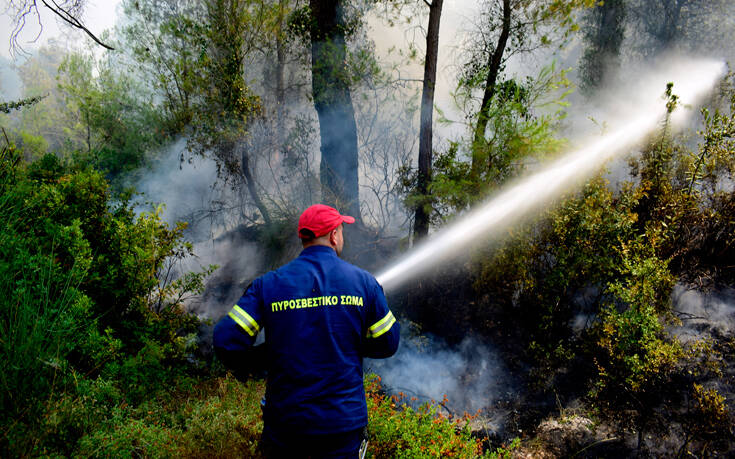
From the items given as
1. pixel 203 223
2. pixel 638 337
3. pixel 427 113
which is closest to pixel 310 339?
pixel 638 337

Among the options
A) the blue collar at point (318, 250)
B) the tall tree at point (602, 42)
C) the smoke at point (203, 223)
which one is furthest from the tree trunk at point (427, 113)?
the tall tree at point (602, 42)

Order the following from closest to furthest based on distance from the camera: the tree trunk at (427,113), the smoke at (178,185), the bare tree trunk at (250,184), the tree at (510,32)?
the tree at (510,32) → the tree trunk at (427,113) → the bare tree trunk at (250,184) → the smoke at (178,185)

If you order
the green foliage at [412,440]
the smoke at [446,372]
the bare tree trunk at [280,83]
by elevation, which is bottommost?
the green foliage at [412,440]

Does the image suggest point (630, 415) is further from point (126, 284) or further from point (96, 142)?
point (96, 142)

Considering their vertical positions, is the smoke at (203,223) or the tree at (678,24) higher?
the tree at (678,24)

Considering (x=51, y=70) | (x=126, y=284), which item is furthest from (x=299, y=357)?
(x=51, y=70)

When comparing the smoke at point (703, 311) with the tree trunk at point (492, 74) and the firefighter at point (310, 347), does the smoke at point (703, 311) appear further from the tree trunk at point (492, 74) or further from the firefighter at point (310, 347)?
the firefighter at point (310, 347)

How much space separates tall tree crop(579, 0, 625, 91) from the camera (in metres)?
12.4

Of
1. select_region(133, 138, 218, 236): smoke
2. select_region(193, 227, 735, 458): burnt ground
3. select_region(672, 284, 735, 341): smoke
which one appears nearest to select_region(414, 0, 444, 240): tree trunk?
select_region(193, 227, 735, 458): burnt ground

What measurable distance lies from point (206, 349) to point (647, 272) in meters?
7.74

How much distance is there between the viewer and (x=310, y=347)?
1.80 m

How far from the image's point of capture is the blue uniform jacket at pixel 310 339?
1.77 meters

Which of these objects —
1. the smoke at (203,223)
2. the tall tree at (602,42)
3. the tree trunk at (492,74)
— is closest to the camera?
the tree trunk at (492,74)

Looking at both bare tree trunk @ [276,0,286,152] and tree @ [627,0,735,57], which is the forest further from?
tree @ [627,0,735,57]
